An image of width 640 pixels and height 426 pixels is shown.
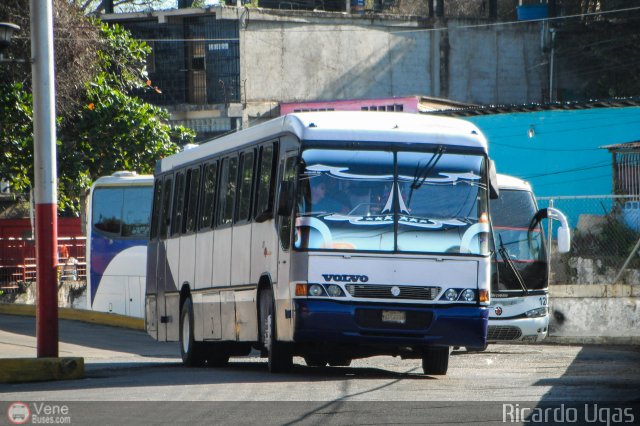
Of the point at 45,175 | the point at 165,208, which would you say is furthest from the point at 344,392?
the point at 165,208

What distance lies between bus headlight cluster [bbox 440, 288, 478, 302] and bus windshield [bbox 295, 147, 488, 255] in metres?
0.41

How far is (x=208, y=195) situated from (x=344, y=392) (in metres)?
6.09

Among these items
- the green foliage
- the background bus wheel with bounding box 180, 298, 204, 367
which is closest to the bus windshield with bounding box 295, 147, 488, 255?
the background bus wheel with bounding box 180, 298, 204, 367

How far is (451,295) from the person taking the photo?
13.6 metres

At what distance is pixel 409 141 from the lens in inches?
544

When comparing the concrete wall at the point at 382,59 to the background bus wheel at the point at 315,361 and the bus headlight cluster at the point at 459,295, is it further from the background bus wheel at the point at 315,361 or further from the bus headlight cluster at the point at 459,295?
the bus headlight cluster at the point at 459,295

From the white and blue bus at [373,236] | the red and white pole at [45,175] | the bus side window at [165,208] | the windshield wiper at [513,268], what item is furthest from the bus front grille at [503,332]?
the red and white pole at [45,175]

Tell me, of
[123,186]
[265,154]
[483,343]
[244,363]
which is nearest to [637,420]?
[483,343]

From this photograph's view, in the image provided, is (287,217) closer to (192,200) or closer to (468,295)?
(468,295)

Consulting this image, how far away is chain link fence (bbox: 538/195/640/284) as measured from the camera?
2562 centimetres

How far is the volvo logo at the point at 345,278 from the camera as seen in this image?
13.4 metres

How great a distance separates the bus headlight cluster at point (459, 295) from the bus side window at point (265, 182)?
2.31 meters

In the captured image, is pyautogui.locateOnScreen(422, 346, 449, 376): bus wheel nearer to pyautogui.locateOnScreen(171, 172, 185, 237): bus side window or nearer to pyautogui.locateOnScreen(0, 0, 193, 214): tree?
pyautogui.locateOnScreen(171, 172, 185, 237): bus side window

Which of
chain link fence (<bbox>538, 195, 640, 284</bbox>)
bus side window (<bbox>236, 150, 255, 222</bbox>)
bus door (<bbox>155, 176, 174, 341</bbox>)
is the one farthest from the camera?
chain link fence (<bbox>538, 195, 640, 284</bbox>)
